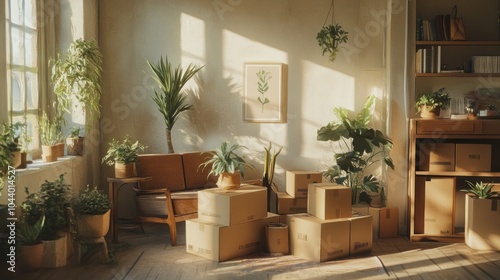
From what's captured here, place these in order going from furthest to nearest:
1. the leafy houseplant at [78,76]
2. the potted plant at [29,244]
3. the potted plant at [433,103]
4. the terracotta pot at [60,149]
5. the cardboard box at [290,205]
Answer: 1. the cardboard box at [290,205]
2. the potted plant at [433,103]
3. the leafy houseplant at [78,76]
4. the terracotta pot at [60,149]
5. the potted plant at [29,244]

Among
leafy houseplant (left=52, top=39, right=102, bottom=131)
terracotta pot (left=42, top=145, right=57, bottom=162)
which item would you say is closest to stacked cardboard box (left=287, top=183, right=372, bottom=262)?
terracotta pot (left=42, top=145, right=57, bottom=162)

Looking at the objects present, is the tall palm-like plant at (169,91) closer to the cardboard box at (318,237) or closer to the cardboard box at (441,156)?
the cardboard box at (318,237)

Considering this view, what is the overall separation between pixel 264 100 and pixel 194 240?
2.17 meters

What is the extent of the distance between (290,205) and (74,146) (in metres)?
2.49

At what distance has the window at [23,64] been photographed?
5.63 m

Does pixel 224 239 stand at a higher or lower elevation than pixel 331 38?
lower

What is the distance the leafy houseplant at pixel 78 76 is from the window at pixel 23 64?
0.25 metres

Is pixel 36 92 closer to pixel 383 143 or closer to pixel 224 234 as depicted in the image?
pixel 224 234

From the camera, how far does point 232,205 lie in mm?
5625

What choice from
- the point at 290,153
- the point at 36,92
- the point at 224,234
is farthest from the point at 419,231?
the point at 36,92

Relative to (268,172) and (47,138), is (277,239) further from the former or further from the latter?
(47,138)

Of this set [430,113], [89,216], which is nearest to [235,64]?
[430,113]

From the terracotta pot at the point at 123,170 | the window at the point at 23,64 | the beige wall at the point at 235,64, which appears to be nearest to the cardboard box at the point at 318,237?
the beige wall at the point at 235,64

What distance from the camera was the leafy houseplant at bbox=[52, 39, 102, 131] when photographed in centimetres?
629
